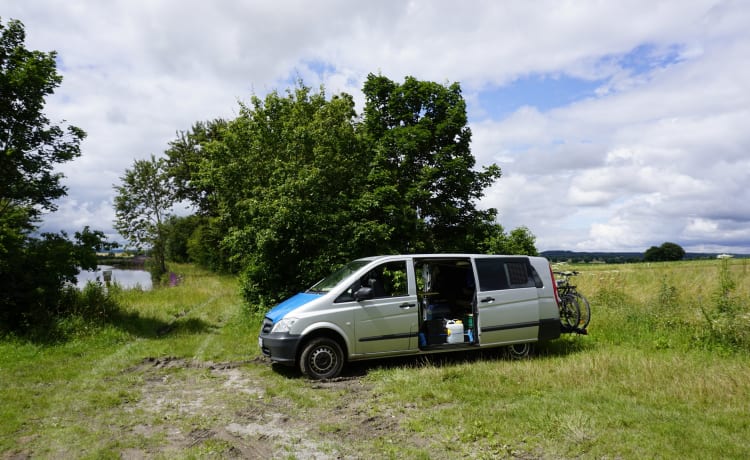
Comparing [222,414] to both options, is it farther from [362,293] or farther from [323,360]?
[362,293]

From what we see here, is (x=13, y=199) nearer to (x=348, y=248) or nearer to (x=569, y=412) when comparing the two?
(x=348, y=248)

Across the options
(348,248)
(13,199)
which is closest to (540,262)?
(348,248)

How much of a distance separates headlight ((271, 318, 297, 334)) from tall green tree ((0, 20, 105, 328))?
714 centimetres

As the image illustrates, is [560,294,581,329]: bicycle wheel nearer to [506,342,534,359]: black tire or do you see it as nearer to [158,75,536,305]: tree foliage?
[506,342,534,359]: black tire

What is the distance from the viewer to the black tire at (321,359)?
24.8ft

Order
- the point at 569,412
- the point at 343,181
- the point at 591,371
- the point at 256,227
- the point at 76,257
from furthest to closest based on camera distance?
the point at 343,181 < the point at 256,227 < the point at 76,257 < the point at 591,371 < the point at 569,412

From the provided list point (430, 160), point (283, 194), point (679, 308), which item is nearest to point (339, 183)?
point (283, 194)

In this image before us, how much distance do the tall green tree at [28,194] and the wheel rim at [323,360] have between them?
7.75 meters

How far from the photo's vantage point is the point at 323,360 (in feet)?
25.1

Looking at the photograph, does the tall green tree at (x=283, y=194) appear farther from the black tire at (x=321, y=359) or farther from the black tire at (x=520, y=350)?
the black tire at (x=520, y=350)

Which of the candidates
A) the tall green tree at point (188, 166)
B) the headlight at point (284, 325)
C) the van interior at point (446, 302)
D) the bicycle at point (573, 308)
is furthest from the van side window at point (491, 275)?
the tall green tree at point (188, 166)

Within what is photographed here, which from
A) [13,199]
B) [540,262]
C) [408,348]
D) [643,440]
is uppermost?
[13,199]

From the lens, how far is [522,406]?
579 centimetres

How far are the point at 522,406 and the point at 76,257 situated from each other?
11525 mm
